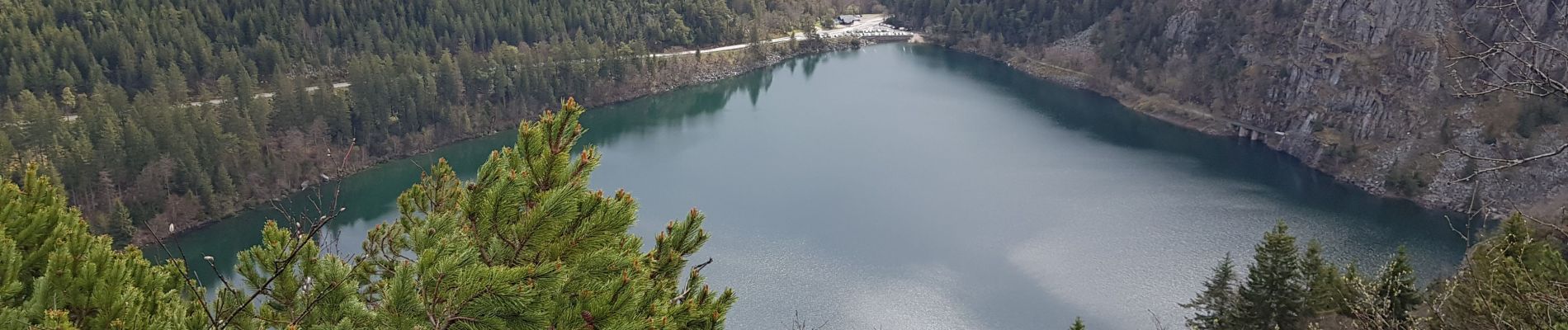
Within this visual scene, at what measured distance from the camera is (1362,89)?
41.4 metres

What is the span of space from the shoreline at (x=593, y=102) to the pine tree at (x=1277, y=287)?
18.4 meters

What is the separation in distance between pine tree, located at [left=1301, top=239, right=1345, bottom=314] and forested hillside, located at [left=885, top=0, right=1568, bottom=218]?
13.5 m

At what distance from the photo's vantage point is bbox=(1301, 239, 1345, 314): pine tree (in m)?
16.5

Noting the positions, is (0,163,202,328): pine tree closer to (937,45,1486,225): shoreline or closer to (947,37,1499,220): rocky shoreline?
(947,37,1499,220): rocky shoreline

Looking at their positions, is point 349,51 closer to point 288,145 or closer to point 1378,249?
point 288,145

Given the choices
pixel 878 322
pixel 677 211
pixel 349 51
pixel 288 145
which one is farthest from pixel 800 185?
pixel 349 51

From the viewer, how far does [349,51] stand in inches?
1805

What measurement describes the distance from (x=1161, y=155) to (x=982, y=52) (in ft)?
88.9

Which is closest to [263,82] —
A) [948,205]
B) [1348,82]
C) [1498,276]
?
[948,205]

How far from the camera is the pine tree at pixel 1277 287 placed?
1673 centimetres

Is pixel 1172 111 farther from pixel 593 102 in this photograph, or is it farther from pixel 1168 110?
pixel 593 102

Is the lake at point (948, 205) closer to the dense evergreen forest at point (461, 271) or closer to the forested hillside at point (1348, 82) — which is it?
the forested hillside at point (1348, 82)

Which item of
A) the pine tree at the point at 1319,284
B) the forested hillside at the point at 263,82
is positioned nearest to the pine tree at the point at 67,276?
the forested hillside at the point at 263,82

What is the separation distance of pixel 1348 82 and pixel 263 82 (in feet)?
160
